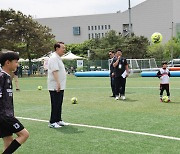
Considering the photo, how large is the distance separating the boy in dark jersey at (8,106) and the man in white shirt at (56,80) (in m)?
3.25

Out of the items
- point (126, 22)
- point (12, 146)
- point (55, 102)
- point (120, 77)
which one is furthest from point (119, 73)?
point (126, 22)

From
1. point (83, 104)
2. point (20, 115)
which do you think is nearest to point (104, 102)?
point (83, 104)

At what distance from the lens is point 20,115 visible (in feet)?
35.8

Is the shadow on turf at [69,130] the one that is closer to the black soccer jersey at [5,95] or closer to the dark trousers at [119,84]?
the black soccer jersey at [5,95]

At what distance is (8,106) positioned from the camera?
17.4 ft

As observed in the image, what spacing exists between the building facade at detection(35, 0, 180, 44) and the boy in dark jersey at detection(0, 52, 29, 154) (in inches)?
3487

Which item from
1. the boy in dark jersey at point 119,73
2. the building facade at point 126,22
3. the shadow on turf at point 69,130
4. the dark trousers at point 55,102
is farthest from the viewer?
the building facade at point 126,22

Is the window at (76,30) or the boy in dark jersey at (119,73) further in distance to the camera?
the window at (76,30)

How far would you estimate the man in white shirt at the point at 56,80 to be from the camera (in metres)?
8.70

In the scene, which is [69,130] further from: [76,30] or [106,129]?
[76,30]

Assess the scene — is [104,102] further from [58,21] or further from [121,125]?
[58,21]

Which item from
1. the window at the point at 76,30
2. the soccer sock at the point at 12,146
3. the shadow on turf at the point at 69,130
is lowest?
the shadow on turf at the point at 69,130

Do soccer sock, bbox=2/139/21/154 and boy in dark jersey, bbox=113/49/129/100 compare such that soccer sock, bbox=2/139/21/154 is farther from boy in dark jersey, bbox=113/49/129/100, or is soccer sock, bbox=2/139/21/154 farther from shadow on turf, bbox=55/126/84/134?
boy in dark jersey, bbox=113/49/129/100

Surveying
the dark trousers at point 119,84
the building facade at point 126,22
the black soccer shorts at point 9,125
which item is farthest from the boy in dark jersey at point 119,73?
the building facade at point 126,22
